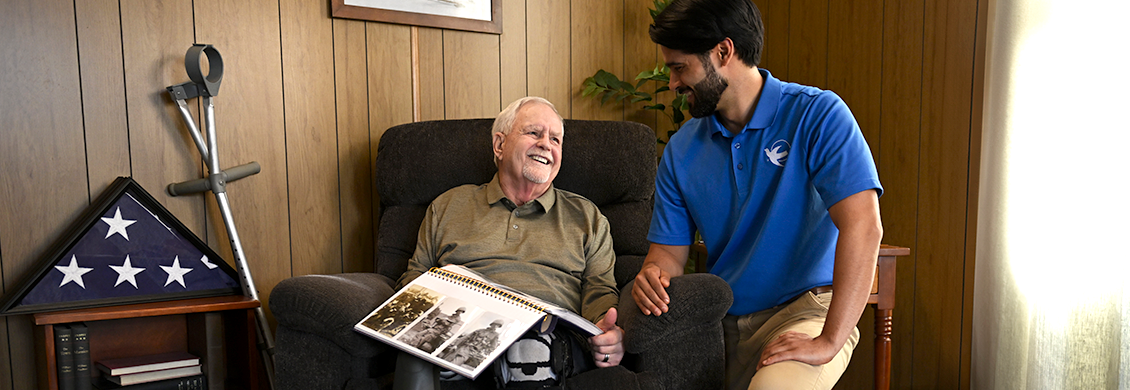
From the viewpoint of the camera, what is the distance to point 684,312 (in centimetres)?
133

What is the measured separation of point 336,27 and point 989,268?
1.99m

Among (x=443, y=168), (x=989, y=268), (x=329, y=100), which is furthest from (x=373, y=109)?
(x=989, y=268)

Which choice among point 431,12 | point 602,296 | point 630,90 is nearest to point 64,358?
point 602,296

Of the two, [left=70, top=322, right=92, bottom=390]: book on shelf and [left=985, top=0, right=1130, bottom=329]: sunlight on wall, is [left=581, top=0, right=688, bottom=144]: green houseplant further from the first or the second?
[left=70, top=322, right=92, bottom=390]: book on shelf

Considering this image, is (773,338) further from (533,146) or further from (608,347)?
(533,146)

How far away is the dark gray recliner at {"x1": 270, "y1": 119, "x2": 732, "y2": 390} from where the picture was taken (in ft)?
4.43

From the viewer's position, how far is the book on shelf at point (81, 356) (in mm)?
1745

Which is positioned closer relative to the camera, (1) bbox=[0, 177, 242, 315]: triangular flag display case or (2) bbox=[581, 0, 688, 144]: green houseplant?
(1) bbox=[0, 177, 242, 315]: triangular flag display case

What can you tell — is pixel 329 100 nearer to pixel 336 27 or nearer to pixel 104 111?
pixel 336 27

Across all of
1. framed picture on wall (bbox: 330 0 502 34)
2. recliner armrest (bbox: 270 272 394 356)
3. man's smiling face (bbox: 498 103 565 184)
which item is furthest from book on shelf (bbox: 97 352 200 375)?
framed picture on wall (bbox: 330 0 502 34)

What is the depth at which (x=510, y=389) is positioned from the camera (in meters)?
1.37

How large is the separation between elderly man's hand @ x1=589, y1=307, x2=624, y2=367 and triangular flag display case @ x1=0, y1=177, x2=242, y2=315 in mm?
1146

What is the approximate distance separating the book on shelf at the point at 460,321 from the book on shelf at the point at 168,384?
812 mm

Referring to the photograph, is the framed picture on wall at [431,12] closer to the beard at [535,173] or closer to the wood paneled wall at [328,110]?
the wood paneled wall at [328,110]
